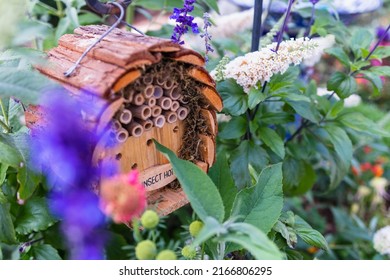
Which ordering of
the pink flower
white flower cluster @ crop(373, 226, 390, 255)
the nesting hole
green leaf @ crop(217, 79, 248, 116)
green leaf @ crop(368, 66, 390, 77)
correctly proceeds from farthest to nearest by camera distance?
1. white flower cluster @ crop(373, 226, 390, 255)
2. green leaf @ crop(368, 66, 390, 77)
3. green leaf @ crop(217, 79, 248, 116)
4. the nesting hole
5. the pink flower

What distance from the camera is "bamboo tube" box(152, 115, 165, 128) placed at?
0.65m

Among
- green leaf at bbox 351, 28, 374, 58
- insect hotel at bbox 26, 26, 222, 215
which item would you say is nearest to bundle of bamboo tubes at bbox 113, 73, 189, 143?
insect hotel at bbox 26, 26, 222, 215

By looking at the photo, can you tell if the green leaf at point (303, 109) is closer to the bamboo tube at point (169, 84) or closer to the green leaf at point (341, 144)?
the green leaf at point (341, 144)

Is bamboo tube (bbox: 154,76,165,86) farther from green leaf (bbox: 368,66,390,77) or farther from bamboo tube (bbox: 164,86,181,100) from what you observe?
green leaf (bbox: 368,66,390,77)

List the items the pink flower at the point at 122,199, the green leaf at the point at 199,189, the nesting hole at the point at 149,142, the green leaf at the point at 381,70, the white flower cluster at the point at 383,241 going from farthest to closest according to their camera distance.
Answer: the white flower cluster at the point at 383,241
the green leaf at the point at 381,70
the nesting hole at the point at 149,142
the green leaf at the point at 199,189
the pink flower at the point at 122,199

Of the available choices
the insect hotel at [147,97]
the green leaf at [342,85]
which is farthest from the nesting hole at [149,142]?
the green leaf at [342,85]

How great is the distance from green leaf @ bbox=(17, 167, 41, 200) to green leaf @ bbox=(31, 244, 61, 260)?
123 millimetres

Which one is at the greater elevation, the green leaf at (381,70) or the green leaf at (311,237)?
the green leaf at (381,70)

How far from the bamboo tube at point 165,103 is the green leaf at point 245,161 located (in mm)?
284

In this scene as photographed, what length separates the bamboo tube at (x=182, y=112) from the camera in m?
0.69
